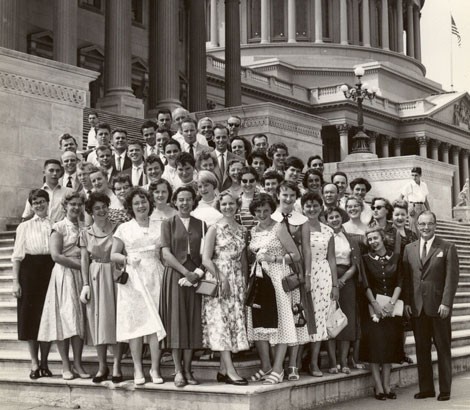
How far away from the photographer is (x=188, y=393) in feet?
29.1

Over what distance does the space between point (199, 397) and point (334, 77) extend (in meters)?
63.7

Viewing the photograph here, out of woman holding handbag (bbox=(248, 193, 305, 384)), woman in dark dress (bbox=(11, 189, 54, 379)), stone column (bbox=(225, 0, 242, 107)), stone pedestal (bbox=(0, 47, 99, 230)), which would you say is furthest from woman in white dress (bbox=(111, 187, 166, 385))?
stone column (bbox=(225, 0, 242, 107))

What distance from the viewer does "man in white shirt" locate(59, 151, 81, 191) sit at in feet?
41.0

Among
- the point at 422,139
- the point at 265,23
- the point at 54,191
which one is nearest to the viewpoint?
the point at 54,191

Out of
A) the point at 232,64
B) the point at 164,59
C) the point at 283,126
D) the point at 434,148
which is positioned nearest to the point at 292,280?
the point at 283,126

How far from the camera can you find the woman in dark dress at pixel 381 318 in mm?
10328

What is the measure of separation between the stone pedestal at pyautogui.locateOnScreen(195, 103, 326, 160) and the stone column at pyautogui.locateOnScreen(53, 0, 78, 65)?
6.38 metres

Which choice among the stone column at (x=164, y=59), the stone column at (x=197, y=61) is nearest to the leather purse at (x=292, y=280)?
the stone column at (x=164, y=59)

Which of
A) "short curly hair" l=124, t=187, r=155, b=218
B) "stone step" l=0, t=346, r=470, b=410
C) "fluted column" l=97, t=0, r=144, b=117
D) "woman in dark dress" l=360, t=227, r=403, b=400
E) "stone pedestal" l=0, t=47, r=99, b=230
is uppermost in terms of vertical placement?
"fluted column" l=97, t=0, r=144, b=117

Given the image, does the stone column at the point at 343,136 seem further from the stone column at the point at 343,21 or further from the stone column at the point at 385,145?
the stone column at the point at 343,21

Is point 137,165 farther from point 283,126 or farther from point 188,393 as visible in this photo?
point 283,126

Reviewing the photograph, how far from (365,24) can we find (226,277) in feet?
241

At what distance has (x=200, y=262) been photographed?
9.31 meters

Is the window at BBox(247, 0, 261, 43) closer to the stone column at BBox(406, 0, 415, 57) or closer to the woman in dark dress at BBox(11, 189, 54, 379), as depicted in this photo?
the stone column at BBox(406, 0, 415, 57)
